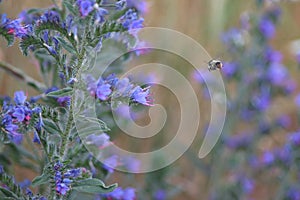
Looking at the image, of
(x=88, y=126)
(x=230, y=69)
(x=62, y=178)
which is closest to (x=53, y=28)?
(x=88, y=126)

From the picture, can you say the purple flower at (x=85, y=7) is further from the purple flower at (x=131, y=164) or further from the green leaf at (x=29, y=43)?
the purple flower at (x=131, y=164)

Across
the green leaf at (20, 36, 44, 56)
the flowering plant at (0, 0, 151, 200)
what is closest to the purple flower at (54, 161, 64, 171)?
the flowering plant at (0, 0, 151, 200)

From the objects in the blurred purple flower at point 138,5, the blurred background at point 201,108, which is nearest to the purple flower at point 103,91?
the blurred purple flower at point 138,5

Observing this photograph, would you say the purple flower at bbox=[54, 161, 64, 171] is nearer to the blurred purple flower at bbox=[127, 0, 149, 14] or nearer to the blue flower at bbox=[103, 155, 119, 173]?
the blue flower at bbox=[103, 155, 119, 173]

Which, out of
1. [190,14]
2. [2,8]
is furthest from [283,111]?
[2,8]

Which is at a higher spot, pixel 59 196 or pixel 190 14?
pixel 190 14

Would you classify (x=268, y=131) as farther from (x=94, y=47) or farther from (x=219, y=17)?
(x=94, y=47)
